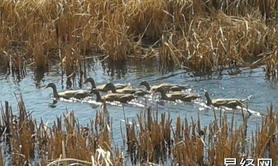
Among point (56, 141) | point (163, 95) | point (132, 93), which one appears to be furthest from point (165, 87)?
point (56, 141)

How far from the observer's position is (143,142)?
685 cm

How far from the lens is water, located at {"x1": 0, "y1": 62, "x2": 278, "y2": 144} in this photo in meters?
8.34

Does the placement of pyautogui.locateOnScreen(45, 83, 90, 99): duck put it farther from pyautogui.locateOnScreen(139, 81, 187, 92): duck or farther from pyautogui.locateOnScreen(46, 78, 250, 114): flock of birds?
pyautogui.locateOnScreen(139, 81, 187, 92): duck

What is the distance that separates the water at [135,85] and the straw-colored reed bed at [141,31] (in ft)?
1.03

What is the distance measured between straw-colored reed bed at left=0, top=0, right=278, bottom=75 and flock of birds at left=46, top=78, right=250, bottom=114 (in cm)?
108

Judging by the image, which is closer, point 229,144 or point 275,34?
point 229,144

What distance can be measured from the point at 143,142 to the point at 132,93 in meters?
2.18

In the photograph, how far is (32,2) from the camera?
1260 centimetres

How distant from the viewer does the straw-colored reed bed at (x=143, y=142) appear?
243 inches

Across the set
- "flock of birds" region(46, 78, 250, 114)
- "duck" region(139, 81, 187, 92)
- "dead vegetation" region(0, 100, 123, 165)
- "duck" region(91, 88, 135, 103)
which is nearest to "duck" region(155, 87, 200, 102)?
"flock of birds" region(46, 78, 250, 114)

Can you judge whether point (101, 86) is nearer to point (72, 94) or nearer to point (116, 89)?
point (116, 89)

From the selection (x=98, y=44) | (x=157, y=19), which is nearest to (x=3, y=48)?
(x=98, y=44)

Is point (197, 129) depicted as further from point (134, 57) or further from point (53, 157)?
point (134, 57)

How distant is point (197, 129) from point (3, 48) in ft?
16.6
